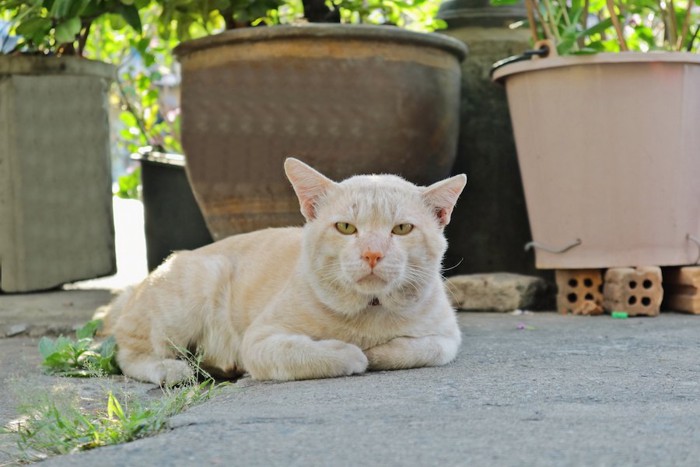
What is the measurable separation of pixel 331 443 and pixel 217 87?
112 inches

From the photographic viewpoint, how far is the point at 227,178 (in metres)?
4.23

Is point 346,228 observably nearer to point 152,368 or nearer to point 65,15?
point 152,368

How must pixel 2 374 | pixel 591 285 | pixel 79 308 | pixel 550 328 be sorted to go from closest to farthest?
pixel 2 374
pixel 550 328
pixel 591 285
pixel 79 308

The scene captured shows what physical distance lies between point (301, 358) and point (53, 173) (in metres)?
3.10

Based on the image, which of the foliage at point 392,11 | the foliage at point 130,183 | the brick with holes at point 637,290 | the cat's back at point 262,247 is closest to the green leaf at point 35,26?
the foliage at point 392,11

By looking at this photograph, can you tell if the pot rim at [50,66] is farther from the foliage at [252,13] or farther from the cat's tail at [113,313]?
the cat's tail at [113,313]

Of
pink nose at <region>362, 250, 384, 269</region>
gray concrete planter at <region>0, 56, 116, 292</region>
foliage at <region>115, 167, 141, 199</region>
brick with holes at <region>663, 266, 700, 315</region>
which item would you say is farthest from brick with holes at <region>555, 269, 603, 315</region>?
foliage at <region>115, 167, 141, 199</region>

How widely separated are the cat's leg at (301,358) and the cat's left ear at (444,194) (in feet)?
1.59

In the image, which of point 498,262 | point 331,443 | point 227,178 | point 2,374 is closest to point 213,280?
point 2,374

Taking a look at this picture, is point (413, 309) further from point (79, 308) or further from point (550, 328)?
point (79, 308)

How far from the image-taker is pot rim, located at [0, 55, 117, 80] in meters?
4.95

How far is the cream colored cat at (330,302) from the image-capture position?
249 cm

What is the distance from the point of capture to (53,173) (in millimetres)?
5086

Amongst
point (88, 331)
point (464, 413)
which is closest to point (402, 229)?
point (464, 413)
